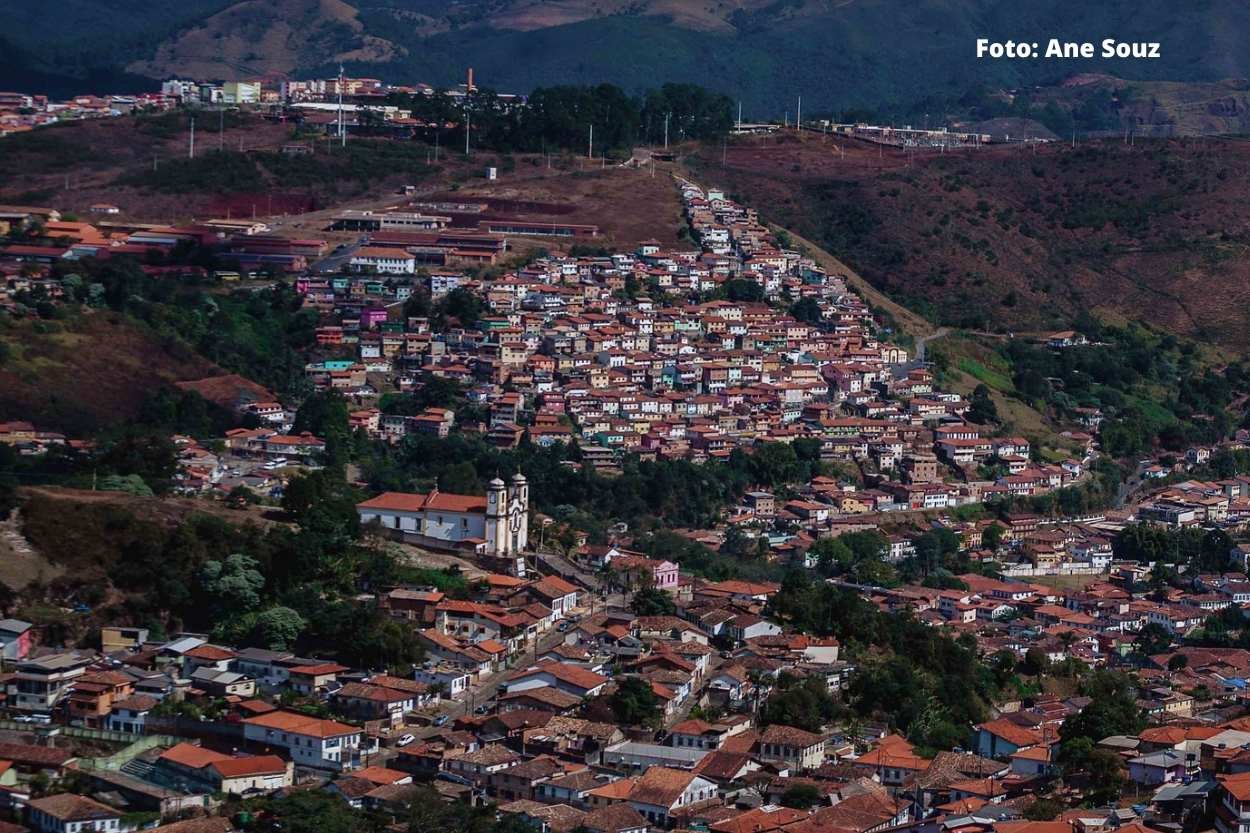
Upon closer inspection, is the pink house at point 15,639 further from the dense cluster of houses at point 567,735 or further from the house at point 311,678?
the house at point 311,678

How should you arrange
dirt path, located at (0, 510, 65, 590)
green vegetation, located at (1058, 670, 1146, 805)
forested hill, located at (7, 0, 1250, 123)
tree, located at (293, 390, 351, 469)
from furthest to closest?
forested hill, located at (7, 0, 1250, 123) < tree, located at (293, 390, 351, 469) < dirt path, located at (0, 510, 65, 590) < green vegetation, located at (1058, 670, 1146, 805)

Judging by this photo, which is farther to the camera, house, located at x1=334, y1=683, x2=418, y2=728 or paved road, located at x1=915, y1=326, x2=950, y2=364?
paved road, located at x1=915, y1=326, x2=950, y2=364

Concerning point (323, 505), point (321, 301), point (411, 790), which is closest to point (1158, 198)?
point (321, 301)

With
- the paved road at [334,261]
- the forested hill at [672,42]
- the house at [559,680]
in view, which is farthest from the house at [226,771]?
the forested hill at [672,42]

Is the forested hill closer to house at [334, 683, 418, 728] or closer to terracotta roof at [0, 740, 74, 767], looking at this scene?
house at [334, 683, 418, 728]

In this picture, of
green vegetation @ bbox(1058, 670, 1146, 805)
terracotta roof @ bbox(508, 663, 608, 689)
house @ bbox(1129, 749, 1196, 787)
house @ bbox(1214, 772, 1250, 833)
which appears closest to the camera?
house @ bbox(1214, 772, 1250, 833)

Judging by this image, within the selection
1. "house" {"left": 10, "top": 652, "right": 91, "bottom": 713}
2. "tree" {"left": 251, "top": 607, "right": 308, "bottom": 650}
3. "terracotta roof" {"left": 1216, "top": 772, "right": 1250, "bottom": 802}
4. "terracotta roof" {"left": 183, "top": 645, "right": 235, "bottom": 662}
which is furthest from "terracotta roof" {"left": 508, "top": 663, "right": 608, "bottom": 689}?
"terracotta roof" {"left": 1216, "top": 772, "right": 1250, "bottom": 802}

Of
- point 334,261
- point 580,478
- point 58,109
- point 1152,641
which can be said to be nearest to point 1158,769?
point 1152,641
